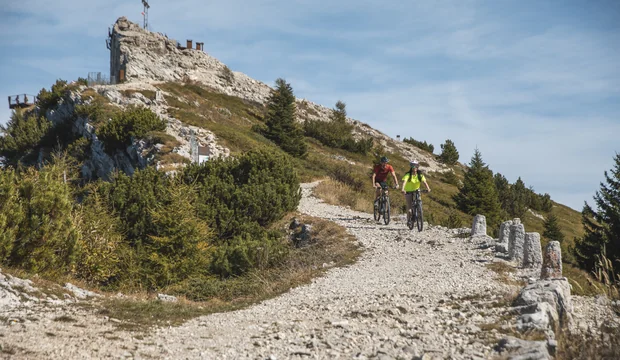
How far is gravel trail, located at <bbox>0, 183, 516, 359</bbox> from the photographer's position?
5559mm

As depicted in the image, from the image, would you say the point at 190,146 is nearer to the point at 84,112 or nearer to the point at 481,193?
the point at 84,112

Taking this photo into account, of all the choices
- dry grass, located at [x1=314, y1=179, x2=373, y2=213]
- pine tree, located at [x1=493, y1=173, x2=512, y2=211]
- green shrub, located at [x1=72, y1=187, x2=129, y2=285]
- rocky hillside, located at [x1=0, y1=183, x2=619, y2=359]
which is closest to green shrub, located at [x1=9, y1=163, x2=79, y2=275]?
green shrub, located at [x1=72, y1=187, x2=129, y2=285]

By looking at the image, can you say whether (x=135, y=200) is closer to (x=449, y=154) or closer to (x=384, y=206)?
(x=384, y=206)

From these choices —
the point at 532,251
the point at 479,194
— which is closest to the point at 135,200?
the point at 532,251

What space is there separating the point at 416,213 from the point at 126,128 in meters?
21.4

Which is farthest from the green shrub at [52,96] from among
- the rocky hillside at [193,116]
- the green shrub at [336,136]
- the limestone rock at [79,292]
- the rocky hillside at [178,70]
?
the limestone rock at [79,292]

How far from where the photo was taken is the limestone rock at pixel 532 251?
402 inches

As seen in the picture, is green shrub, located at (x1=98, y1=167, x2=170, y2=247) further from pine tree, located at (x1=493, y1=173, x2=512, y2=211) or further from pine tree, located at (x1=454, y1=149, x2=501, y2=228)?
pine tree, located at (x1=493, y1=173, x2=512, y2=211)

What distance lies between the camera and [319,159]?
45000mm

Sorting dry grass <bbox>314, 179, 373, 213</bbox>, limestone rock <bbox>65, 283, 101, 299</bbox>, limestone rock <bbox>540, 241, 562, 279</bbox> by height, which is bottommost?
limestone rock <bbox>65, 283, 101, 299</bbox>

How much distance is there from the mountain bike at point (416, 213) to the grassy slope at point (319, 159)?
4211 mm

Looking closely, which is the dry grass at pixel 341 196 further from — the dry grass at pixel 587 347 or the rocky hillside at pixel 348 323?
the dry grass at pixel 587 347

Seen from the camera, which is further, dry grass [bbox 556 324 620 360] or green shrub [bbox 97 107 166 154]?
green shrub [bbox 97 107 166 154]

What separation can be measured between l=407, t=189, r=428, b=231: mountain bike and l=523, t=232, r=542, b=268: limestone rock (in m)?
Answer: 4.29
